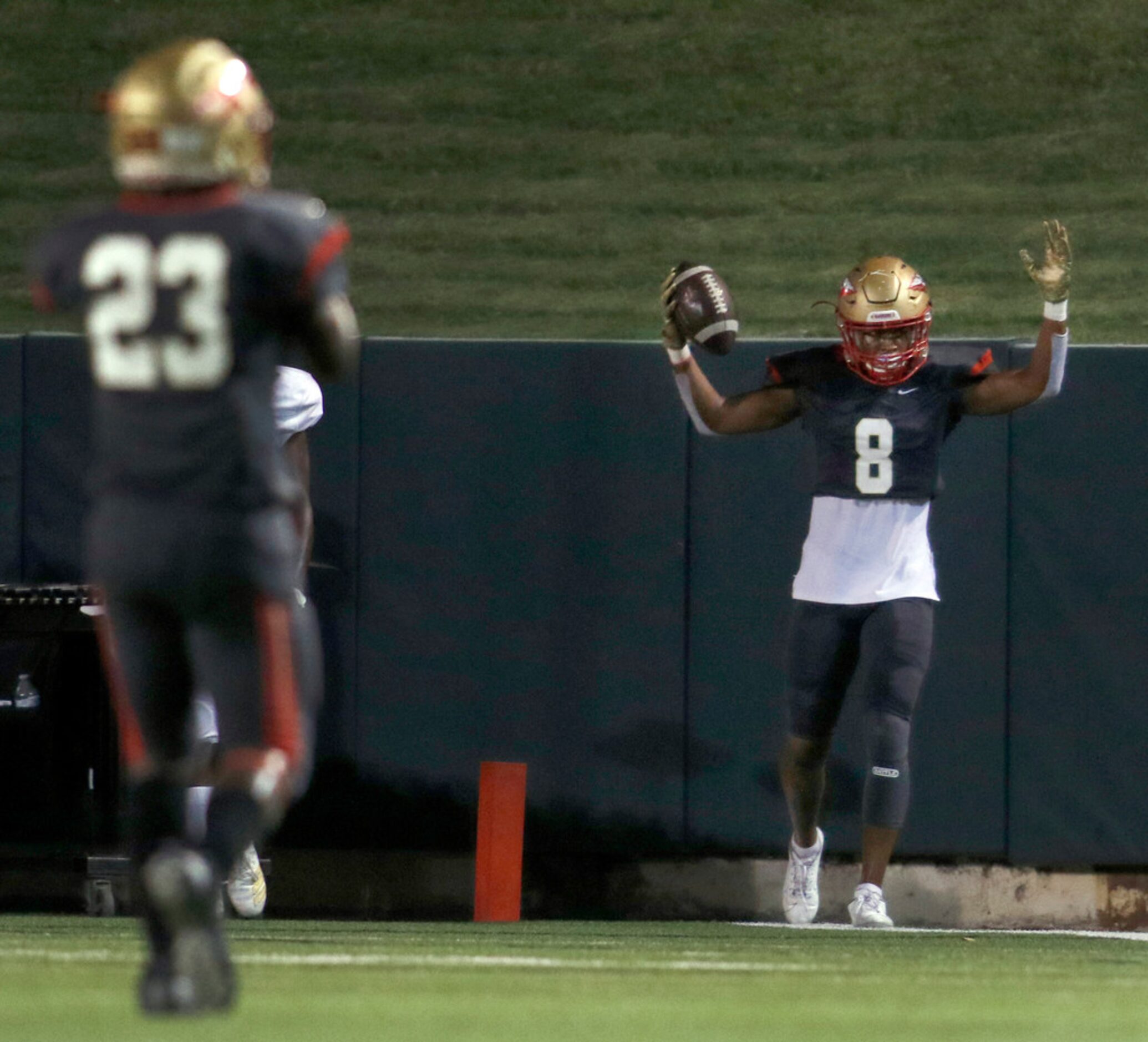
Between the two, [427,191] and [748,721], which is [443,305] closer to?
[427,191]

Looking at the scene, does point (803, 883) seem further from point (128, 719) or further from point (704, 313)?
point (128, 719)

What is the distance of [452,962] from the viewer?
496 cm

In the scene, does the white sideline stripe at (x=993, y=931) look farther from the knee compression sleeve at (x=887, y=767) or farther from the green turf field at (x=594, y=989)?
the green turf field at (x=594, y=989)

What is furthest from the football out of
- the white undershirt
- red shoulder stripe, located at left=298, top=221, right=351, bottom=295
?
red shoulder stripe, located at left=298, top=221, right=351, bottom=295

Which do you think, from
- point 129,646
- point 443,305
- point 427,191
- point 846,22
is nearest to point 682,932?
point 129,646

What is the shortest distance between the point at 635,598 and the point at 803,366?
4.66ft

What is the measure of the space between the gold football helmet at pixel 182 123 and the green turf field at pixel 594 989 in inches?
51.6

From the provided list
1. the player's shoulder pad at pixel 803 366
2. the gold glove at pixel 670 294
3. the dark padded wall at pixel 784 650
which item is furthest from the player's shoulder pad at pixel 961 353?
the gold glove at pixel 670 294

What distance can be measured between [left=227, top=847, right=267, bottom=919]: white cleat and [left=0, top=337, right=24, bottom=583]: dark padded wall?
1.79 m

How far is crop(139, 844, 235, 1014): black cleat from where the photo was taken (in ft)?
11.2

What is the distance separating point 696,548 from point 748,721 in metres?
0.62

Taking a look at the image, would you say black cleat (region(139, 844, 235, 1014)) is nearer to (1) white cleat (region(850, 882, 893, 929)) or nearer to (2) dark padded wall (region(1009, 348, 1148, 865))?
(1) white cleat (region(850, 882, 893, 929))

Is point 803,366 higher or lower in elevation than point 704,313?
lower

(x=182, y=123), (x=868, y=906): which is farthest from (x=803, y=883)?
(x=182, y=123)
